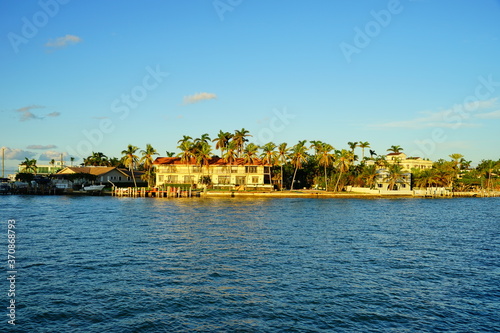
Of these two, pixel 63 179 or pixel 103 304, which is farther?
pixel 63 179

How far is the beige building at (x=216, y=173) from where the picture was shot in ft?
352

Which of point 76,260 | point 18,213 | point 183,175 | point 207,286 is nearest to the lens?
point 207,286

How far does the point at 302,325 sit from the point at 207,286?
7.34 metres

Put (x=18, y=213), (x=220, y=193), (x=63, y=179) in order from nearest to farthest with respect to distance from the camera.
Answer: (x=18, y=213), (x=220, y=193), (x=63, y=179)

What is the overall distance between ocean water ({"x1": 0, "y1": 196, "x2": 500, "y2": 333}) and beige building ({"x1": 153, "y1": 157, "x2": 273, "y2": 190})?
60500 millimetres

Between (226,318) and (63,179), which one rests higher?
(63,179)

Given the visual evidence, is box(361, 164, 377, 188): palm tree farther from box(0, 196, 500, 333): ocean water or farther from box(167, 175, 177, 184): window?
box(0, 196, 500, 333): ocean water

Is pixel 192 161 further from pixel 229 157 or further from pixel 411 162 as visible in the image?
pixel 411 162

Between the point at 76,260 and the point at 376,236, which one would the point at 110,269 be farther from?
the point at 376,236

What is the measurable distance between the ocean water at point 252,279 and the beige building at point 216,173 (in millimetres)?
60500

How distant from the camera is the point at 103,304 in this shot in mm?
20891

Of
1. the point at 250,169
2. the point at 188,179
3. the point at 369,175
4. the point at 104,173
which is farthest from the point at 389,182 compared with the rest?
the point at 104,173

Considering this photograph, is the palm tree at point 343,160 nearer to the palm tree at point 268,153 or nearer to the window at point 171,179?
the palm tree at point 268,153

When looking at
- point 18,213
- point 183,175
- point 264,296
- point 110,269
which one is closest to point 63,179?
point 183,175
